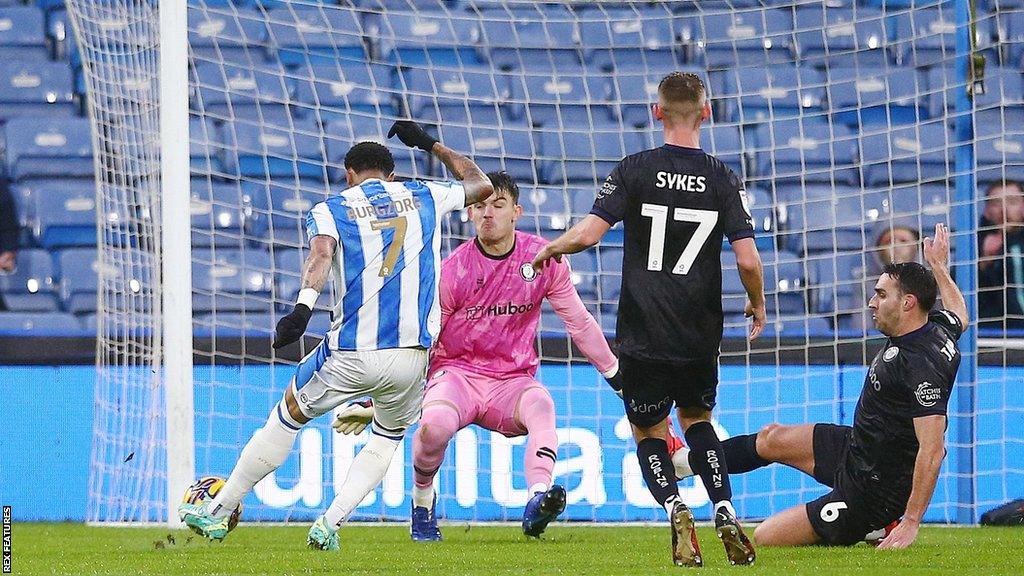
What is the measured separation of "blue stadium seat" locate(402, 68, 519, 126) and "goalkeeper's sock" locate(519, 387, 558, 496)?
576 centimetres

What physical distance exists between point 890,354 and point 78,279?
6841mm

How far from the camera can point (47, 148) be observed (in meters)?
12.3

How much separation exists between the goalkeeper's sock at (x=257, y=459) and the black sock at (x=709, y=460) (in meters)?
1.63

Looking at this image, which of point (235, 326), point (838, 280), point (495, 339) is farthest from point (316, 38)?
point (495, 339)

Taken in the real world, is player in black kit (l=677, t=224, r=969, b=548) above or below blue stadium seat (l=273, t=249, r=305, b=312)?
below

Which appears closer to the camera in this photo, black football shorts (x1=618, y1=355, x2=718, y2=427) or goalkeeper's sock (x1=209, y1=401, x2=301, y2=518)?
black football shorts (x1=618, y1=355, x2=718, y2=427)

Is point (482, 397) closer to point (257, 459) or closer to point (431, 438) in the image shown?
point (431, 438)

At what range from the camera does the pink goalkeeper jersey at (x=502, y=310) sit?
24.0 ft

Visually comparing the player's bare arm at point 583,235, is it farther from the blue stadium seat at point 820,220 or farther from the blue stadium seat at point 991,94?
the blue stadium seat at point 991,94

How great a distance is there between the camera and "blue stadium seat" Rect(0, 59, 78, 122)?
12922 mm

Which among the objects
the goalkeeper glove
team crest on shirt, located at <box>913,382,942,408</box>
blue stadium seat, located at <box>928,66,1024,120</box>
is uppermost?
blue stadium seat, located at <box>928,66,1024,120</box>

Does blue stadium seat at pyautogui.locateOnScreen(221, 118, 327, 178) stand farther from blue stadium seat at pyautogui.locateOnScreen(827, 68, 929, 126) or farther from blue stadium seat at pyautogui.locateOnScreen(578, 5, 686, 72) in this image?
blue stadium seat at pyautogui.locateOnScreen(827, 68, 929, 126)

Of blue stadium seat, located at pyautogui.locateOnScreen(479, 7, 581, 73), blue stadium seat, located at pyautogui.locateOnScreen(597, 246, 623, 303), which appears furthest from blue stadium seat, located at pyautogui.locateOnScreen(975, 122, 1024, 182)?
blue stadium seat, located at pyautogui.locateOnScreen(479, 7, 581, 73)

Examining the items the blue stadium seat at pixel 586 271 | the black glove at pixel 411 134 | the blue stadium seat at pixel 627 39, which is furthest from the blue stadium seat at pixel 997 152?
the black glove at pixel 411 134
